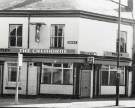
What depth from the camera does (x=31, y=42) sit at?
32.0 meters

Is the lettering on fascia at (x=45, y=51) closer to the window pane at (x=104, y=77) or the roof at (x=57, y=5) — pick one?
the roof at (x=57, y=5)

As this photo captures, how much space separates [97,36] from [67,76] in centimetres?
430

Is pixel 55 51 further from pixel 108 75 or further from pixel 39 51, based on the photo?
pixel 108 75

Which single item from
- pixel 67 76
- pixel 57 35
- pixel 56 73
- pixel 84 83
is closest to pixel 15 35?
pixel 57 35

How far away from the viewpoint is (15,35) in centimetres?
3250

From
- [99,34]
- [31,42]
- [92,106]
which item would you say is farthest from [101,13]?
[92,106]

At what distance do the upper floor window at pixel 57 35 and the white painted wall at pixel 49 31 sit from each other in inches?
11.5

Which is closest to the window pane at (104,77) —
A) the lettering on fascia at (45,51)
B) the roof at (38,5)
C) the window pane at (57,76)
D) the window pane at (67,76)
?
the window pane at (67,76)

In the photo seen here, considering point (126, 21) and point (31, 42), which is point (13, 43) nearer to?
point (31, 42)

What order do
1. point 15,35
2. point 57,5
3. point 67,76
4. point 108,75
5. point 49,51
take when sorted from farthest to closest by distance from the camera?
point 108,75, point 15,35, point 57,5, point 67,76, point 49,51

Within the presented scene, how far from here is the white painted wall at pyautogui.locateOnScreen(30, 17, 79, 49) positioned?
31281 mm

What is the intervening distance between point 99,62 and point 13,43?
7.45 meters

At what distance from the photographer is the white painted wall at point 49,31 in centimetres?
3128

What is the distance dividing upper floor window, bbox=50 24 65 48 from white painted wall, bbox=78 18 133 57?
5.39 ft
